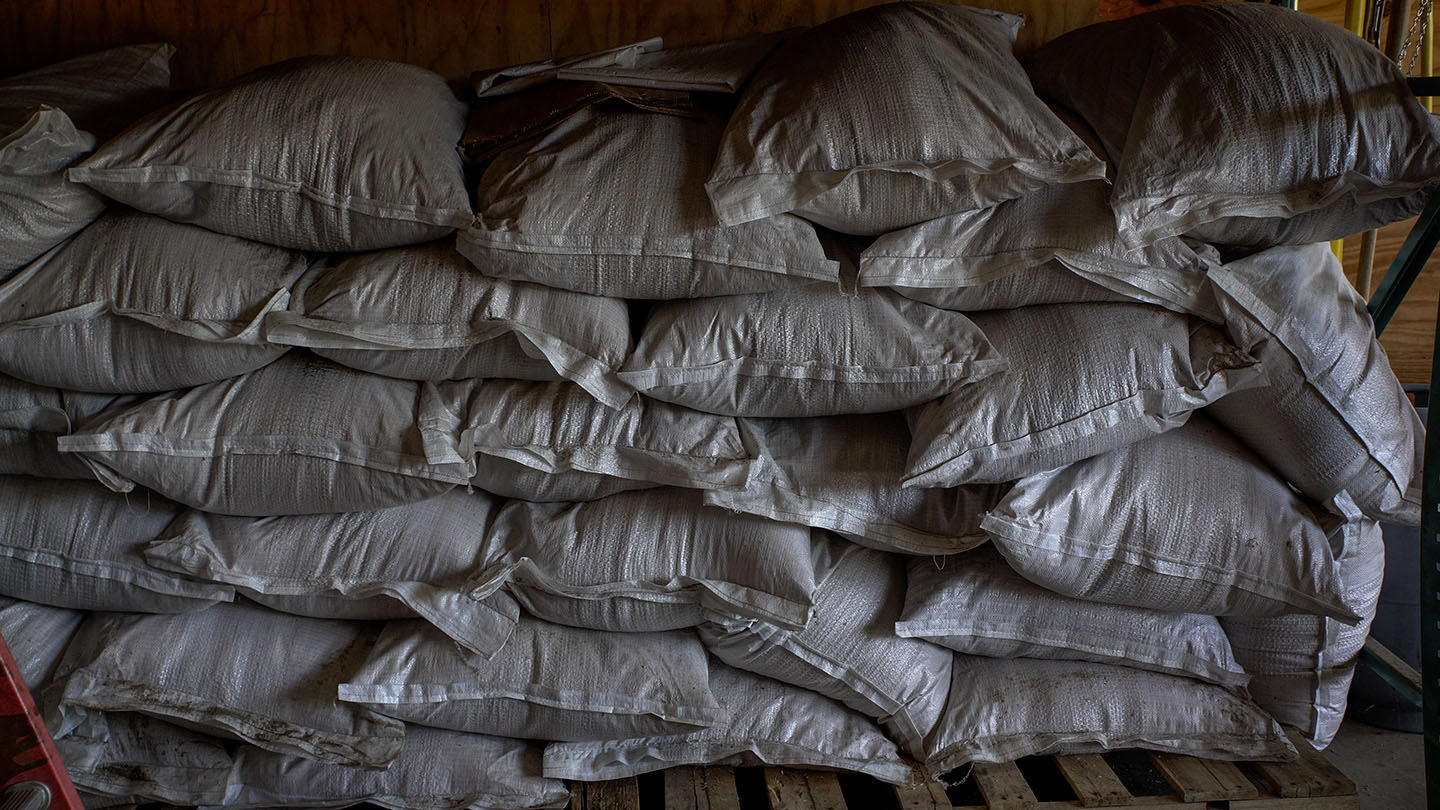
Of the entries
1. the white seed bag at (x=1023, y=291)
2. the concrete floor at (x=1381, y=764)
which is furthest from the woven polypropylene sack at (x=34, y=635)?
the concrete floor at (x=1381, y=764)

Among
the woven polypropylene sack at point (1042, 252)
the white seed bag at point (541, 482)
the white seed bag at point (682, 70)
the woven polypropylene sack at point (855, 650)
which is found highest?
the white seed bag at point (682, 70)

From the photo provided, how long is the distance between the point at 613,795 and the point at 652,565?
0.48 m

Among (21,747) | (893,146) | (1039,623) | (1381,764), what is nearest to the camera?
(21,747)

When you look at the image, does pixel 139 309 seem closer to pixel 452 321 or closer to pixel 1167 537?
pixel 452 321

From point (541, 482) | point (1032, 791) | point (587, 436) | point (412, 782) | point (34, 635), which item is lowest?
point (1032, 791)

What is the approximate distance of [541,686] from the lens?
5.83ft

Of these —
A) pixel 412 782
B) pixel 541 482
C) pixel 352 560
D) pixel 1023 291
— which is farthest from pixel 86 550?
pixel 1023 291

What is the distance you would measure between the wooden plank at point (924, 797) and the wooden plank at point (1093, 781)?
0.77ft

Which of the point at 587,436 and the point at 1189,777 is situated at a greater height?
the point at 587,436

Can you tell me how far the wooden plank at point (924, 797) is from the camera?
1.80 metres

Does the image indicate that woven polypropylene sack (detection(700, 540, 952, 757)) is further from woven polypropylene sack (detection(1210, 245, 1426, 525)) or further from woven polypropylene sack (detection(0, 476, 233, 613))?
woven polypropylene sack (detection(0, 476, 233, 613))

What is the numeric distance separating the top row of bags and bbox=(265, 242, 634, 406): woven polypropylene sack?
0.26ft

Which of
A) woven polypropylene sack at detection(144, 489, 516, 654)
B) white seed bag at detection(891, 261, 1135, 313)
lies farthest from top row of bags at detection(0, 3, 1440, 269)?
woven polypropylene sack at detection(144, 489, 516, 654)

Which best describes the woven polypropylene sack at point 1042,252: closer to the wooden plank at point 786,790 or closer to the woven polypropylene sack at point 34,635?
the wooden plank at point 786,790
